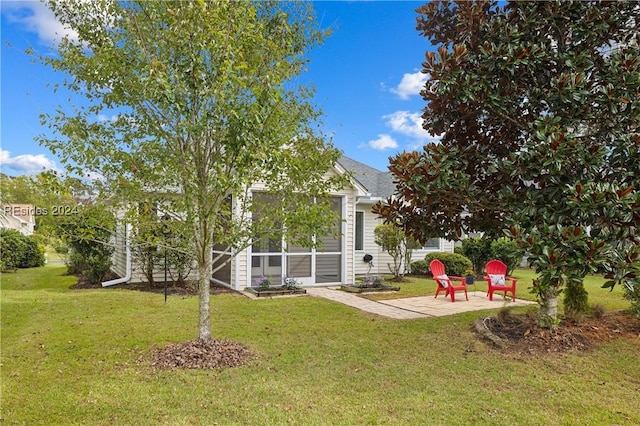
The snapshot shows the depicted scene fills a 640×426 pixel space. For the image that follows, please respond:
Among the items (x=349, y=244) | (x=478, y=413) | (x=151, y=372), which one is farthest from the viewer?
(x=349, y=244)

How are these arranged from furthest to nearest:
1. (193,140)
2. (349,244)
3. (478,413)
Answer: (349,244)
(193,140)
(478,413)

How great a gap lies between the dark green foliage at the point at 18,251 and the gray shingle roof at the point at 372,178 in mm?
12387

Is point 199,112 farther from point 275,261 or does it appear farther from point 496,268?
point 496,268

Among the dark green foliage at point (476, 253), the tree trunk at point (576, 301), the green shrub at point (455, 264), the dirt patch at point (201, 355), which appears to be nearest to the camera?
the dirt patch at point (201, 355)

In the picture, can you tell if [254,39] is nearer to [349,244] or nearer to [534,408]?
[534,408]

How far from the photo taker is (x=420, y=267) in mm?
15055

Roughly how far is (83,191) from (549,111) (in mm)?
5987

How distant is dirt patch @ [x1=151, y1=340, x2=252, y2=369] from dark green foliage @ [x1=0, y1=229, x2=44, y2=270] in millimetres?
12024

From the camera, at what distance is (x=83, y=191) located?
5.11m

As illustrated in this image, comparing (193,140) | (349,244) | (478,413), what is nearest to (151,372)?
(193,140)

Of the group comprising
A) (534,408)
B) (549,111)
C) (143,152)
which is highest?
(549,111)

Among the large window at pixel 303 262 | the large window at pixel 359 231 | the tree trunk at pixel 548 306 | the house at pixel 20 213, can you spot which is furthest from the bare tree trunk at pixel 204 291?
the large window at pixel 359 231

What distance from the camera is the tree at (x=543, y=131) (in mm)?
4316

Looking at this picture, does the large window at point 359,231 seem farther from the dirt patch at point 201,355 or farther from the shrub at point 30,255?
the shrub at point 30,255
